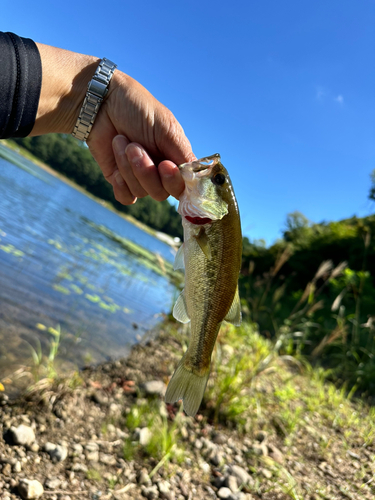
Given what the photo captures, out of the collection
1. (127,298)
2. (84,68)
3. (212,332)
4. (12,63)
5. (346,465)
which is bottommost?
(127,298)

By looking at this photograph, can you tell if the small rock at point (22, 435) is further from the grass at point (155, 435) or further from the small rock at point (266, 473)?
the small rock at point (266, 473)

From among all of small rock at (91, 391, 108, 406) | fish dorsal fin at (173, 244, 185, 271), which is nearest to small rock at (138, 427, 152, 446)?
small rock at (91, 391, 108, 406)

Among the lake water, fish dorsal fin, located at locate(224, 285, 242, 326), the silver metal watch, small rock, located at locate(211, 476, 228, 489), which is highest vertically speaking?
the silver metal watch

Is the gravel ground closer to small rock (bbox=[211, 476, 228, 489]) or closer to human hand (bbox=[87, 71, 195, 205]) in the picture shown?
small rock (bbox=[211, 476, 228, 489])

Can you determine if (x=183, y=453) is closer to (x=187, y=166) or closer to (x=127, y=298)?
(x=187, y=166)

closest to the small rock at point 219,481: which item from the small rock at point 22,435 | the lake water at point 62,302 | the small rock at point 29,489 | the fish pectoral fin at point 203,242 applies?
the small rock at point 29,489

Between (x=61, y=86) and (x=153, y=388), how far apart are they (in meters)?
3.80

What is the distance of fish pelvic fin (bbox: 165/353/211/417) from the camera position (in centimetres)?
200

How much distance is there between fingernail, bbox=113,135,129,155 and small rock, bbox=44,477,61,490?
271 centimetres

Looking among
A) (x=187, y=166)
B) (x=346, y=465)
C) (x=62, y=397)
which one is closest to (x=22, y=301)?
(x=62, y=397)

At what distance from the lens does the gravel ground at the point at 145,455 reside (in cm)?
279

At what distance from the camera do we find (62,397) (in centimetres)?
365

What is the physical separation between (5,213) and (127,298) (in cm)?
705

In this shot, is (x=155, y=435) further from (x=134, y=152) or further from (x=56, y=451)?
(x=134, y=152)
